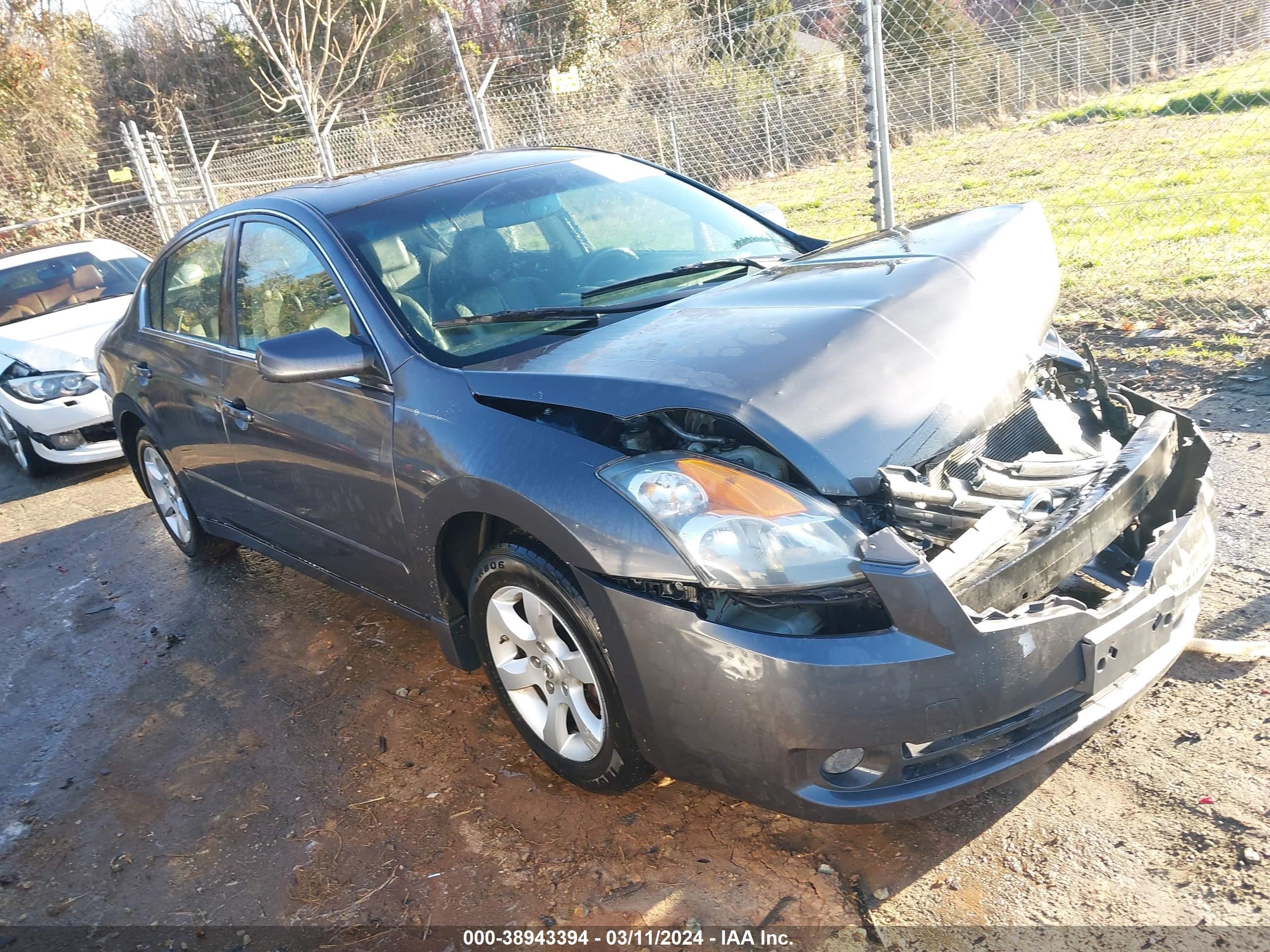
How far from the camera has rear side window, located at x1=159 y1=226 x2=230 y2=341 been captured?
13.9 ft

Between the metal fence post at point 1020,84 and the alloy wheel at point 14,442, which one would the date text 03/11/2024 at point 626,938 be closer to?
the alloy wheel at point 14,442

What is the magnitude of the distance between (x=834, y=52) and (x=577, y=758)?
1241 cm

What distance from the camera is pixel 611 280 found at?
3.52 m

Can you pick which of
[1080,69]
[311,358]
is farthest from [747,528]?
[1080,69]

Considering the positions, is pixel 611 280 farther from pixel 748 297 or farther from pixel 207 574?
pixel 207 574

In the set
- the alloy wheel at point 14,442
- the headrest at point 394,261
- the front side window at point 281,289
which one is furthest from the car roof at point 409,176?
the alloy wheel at point 14,442

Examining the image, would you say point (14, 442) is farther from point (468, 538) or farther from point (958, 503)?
point (958, 503)

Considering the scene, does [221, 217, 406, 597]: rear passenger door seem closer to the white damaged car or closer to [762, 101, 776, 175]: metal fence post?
the white damaged car

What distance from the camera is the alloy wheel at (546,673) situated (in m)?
2.80

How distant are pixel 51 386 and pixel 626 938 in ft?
21.8

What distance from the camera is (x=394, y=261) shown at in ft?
11.3

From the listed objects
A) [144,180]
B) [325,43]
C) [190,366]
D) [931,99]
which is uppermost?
[325,43]

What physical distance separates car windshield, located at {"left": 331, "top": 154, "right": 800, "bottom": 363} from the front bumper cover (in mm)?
1164

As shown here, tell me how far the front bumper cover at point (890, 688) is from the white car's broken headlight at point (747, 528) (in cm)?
11
